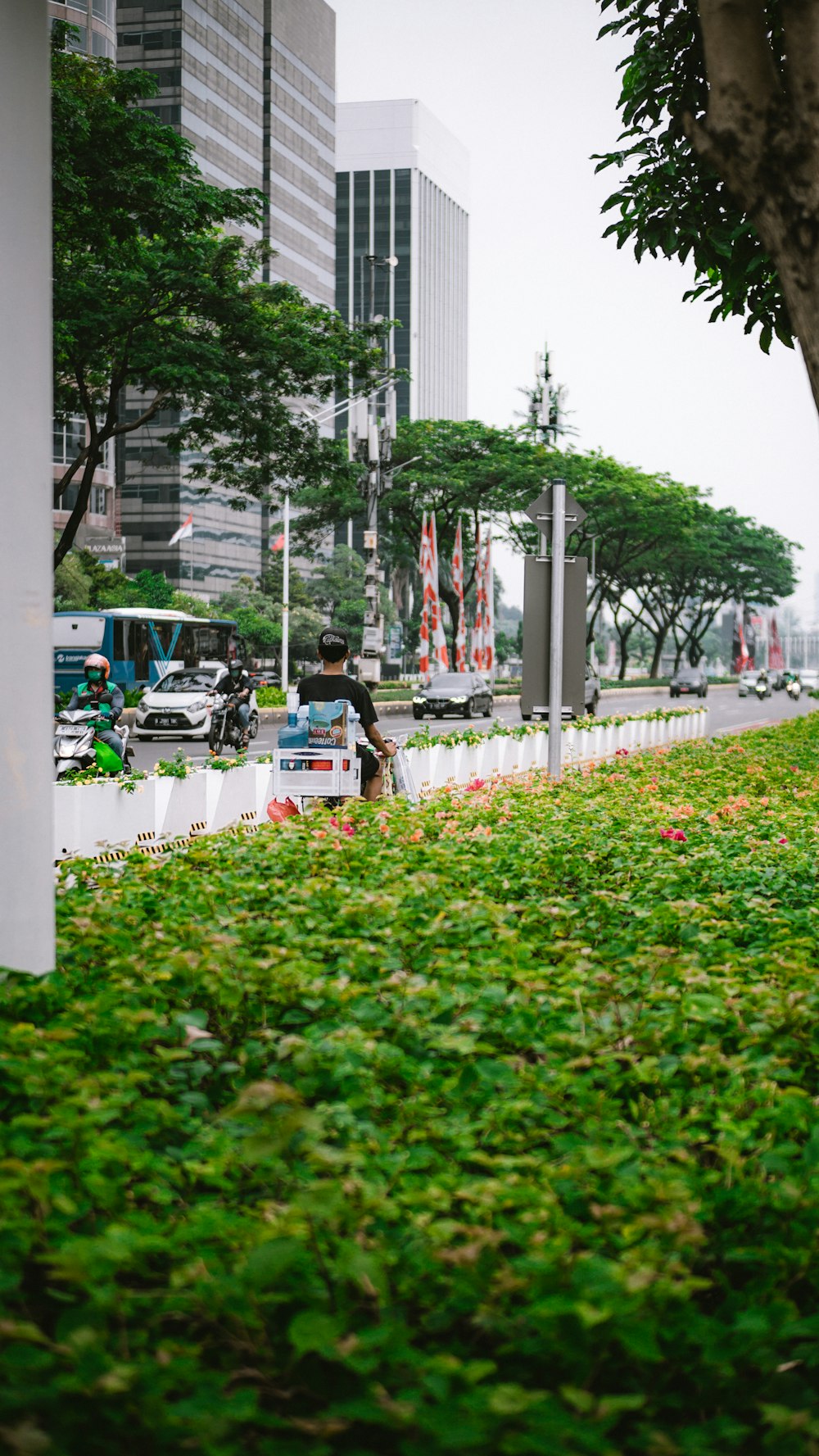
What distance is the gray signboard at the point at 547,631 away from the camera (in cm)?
1166

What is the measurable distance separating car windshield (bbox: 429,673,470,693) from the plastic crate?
2901 cm

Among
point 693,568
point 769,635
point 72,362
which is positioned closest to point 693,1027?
point 72,362

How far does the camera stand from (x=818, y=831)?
734 centimetres

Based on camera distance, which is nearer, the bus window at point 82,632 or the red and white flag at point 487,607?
the bus window at point 82,632

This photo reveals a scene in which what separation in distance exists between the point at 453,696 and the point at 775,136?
3428 centimetres

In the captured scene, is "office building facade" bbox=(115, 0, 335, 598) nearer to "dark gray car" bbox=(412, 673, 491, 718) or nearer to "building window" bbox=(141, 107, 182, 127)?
"building window" bbox=(141, 107, 182, 127)

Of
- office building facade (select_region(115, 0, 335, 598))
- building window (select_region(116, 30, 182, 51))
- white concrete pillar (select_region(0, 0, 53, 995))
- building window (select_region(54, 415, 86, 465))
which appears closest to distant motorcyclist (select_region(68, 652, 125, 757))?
white concrete pillar (select_region(0, 0, 53, 995))

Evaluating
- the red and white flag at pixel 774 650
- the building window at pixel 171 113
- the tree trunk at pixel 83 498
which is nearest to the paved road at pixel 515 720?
the tree trunk at pixel 83 498

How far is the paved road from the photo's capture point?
24820mm

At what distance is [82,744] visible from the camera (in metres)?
12.0

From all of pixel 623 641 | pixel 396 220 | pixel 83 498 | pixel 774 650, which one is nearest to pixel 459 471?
pixel 83 498

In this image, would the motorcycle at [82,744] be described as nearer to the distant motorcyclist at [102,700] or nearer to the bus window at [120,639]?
the distant motorcyclist at [102,700]

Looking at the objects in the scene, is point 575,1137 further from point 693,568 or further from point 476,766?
point 693,568

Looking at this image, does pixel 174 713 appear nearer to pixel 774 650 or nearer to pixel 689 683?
pixel 689 683
